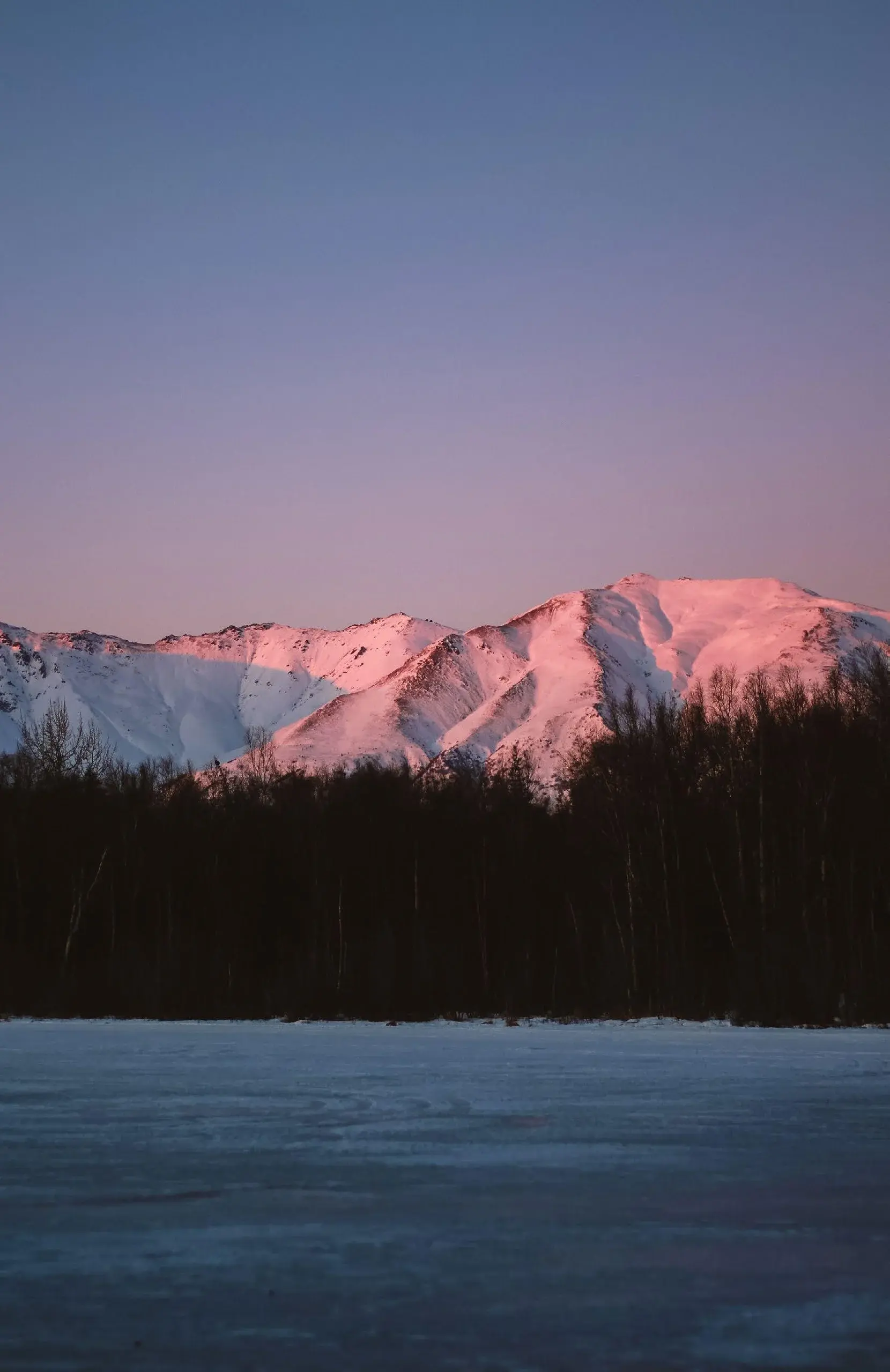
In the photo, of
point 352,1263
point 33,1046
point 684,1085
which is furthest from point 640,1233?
point 33,1046

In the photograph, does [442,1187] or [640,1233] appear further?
[442,1187]

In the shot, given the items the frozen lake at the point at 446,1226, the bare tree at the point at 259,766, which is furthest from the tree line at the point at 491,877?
the frozen lake at the point at 446,1226

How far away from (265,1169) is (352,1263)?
2.89 meters

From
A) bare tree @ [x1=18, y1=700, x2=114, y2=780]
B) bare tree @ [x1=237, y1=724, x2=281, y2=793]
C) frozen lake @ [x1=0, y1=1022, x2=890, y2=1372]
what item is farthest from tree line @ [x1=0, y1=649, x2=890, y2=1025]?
frozen lake @ [x1=0, y1=1022, x2=890, y2=1372]

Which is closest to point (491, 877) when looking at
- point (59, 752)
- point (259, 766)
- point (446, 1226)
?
point (259, 766)

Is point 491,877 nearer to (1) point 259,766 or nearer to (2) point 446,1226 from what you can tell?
(1) point 259,766

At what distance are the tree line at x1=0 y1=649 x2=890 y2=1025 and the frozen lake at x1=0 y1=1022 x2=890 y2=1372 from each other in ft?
70.1

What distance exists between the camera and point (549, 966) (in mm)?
52000

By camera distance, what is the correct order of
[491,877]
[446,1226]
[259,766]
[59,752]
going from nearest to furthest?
[446,1226] < [491,877] < [59,752] < [259,766]

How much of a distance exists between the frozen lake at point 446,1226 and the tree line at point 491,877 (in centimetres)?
2135

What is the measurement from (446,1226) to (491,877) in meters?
48.1

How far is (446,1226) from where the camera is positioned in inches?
267

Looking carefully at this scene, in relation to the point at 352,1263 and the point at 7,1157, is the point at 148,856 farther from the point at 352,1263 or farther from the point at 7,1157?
the point at 352,1263

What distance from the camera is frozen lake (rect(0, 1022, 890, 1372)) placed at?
185 inches
